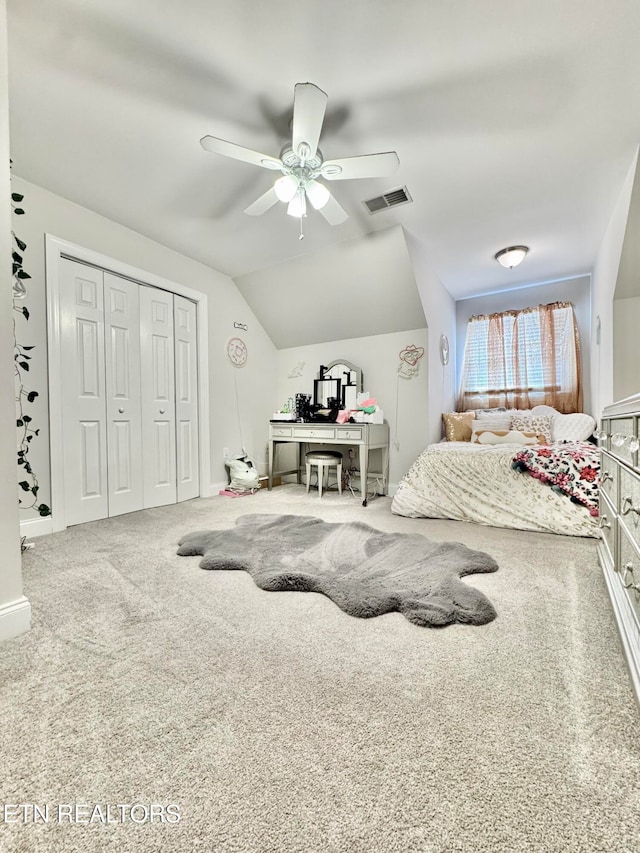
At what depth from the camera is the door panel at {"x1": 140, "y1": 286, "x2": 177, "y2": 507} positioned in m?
3.35

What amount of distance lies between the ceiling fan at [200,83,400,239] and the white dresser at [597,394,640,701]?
1673 millimetres

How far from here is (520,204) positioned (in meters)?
2.83

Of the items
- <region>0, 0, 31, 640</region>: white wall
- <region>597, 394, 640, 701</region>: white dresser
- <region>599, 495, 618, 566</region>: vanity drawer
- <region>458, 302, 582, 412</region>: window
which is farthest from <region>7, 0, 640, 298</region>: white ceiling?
<region>599, 495, 618, 566</region>: vanity drawer

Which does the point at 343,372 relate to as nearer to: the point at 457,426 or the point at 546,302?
the point at 457,426

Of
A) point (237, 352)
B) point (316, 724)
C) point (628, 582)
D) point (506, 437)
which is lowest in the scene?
point (316, 724)

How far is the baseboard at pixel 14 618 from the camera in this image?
1.34 metres

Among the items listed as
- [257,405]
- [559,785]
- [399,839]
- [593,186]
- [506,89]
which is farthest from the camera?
[257,405]

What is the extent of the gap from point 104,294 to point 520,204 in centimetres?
335

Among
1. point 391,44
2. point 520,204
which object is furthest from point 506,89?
point 520,204

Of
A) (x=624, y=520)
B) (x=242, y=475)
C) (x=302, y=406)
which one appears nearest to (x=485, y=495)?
(x=624, y=520)

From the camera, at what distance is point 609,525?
1.72m

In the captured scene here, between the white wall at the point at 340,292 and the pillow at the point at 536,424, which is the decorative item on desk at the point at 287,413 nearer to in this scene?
the white wall at the point at 340,292

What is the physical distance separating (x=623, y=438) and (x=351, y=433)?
96.8 inches

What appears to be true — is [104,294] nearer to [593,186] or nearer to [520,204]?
[520,204]
